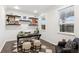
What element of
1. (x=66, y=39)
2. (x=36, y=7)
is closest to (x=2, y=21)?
(x=36, y=7)

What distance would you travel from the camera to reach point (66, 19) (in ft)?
8.29

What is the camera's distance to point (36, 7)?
7.24 feet

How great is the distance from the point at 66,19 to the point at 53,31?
1.57 feet

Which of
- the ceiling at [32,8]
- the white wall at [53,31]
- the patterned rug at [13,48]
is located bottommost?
the patterned rug at [13,48]

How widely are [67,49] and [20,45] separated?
114 centimetres

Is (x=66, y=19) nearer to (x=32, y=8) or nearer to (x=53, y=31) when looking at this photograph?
(x=53, y=31)

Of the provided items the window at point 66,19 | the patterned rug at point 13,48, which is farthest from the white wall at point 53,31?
the patterned rug at point 13,48

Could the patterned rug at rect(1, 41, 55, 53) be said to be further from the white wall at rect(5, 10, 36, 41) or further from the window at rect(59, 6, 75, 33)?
the window at rect(59, 6, 75, 33)

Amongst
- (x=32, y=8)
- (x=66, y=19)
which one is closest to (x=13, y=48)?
(x=32, y=8)

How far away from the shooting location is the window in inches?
96.6

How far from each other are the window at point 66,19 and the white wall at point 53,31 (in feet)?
0.44

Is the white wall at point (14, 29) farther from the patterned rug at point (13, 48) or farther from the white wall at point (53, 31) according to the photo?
the white wall at point (53, 31)

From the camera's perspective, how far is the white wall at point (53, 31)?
8.13 ft
